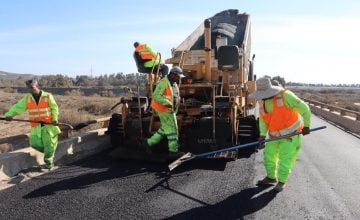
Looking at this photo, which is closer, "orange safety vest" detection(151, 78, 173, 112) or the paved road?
the paved road

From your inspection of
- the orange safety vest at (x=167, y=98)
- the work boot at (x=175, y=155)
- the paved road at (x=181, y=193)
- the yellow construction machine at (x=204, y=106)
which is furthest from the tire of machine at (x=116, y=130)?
the work boot at (x=175, y=155)

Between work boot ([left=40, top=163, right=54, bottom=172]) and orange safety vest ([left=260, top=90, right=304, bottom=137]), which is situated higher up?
orange safety vest ([left=260, top=90, right=304, bottom=137])

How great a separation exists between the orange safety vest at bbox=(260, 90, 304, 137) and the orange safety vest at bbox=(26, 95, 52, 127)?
11.5 feet

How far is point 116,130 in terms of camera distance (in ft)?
26.6

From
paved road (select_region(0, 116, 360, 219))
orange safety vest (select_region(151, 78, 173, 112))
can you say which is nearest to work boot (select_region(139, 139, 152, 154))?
paved road (select_region(0, 116, 360, 219))

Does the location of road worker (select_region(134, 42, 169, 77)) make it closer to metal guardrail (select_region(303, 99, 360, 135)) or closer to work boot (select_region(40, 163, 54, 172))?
work boot (select_region(40, 163, 54, 172))

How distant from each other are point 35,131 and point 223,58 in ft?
12.4

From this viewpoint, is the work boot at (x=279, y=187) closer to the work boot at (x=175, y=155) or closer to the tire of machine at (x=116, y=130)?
the work boot at (x=175, y=155)

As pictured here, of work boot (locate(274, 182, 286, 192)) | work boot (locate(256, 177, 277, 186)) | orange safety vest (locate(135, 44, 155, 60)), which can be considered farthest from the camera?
orange safety vest (locate(135, 44, 155, 60))

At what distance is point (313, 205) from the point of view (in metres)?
4.90

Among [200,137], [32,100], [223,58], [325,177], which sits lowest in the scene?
[325,177]

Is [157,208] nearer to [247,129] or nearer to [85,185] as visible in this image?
[85,185]

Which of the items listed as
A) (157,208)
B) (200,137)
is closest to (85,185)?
(157,208)

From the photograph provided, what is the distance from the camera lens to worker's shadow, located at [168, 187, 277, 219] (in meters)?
4.50
